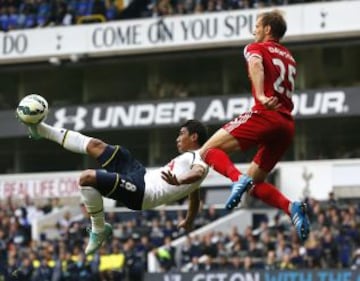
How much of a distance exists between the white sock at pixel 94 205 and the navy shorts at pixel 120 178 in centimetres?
9

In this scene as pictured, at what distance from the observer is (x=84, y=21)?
38281 millimetres

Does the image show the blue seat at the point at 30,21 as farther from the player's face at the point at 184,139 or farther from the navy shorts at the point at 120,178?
the player's face at the point at 184,139

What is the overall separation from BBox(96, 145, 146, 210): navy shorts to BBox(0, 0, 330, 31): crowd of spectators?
22.4 metres

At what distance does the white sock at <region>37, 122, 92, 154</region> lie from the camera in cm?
1404

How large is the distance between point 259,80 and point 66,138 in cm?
259

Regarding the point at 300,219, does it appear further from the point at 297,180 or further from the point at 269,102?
the point at 297,180

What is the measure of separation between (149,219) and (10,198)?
5931 millimetres

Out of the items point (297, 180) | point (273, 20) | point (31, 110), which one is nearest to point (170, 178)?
point (31, 110)

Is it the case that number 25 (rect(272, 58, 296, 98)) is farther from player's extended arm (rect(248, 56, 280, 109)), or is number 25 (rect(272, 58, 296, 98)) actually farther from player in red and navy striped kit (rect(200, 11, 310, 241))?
player's extended arm (rect(248, 56, 280, 109))

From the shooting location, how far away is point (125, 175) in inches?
555

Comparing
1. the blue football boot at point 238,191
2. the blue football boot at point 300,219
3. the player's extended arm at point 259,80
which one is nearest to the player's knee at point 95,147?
the blue football boot at point 238,191

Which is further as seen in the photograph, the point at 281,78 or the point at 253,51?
the point at 281,78

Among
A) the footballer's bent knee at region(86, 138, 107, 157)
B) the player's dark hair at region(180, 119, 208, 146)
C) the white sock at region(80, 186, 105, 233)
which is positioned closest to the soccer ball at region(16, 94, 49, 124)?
the footballer's bent knee at region(86, 138, 107, 157)

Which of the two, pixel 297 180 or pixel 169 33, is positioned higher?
pixel 169 33
